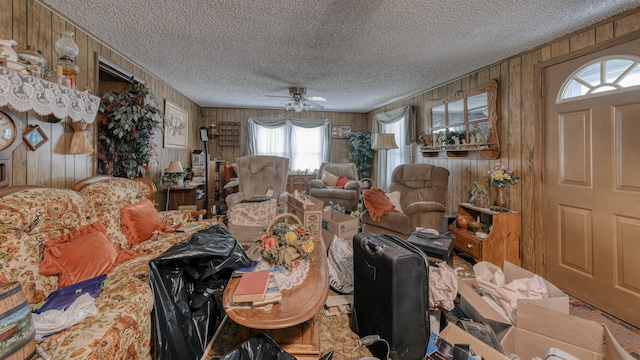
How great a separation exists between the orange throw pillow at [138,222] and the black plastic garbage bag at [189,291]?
1055 mm

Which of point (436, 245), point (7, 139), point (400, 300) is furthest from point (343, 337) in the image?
point (7, 139)

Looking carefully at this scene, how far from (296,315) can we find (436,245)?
1547 mm

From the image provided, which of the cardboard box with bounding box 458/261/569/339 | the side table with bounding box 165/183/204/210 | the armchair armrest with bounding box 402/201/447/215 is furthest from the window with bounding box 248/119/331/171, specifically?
the cardboard box with bounding box 458/261/569/339

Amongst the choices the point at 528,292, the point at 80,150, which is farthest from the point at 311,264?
the point at 80,150

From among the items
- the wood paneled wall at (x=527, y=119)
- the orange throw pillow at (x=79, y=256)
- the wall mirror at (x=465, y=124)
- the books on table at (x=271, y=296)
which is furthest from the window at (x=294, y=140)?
the books on table at (x=271, y=296)

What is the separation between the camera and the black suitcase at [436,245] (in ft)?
7.38

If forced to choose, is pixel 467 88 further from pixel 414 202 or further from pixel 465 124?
pixel 414 202

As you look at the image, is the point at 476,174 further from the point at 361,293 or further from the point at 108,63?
the point at 108,63

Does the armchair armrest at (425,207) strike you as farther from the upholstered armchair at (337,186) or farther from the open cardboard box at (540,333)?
the upholstered armchair at (337,186)

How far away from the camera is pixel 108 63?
278 cm

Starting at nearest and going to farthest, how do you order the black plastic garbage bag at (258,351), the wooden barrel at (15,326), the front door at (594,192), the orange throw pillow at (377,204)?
the wooden barrel at (15,326)
the black plastic garbage bag at (258,351)
the front door at (594,192)
the orange throw pillow at (377,204)

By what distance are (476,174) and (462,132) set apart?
23.1 inches

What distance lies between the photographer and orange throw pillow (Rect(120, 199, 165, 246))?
237 centimetres

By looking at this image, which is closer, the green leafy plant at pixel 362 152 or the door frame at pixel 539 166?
the door frame at pixel 539 166
